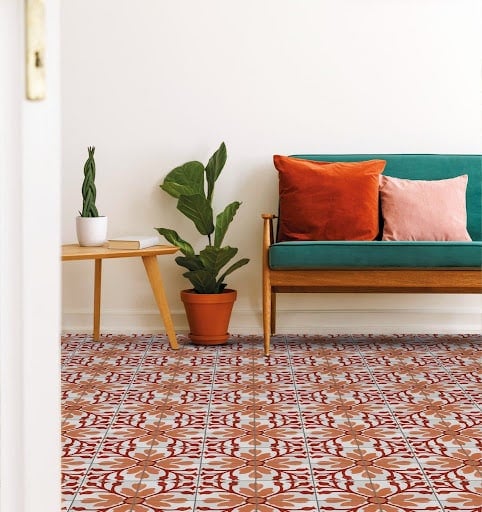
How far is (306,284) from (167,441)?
4.70 feet

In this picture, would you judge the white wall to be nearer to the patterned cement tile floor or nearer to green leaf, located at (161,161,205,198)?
green leaf, located at (161,161,205,198)

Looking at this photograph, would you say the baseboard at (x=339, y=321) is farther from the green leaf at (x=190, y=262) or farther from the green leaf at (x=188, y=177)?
the green leaf at (x=188, y=177)

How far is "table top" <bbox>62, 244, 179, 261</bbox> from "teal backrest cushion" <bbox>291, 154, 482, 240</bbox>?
0.92 metres

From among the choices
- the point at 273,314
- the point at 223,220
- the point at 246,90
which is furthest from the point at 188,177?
the point at 273,314

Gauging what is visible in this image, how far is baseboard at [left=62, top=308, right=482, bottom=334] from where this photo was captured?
4.45 meters

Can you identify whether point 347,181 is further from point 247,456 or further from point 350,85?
point 247,456

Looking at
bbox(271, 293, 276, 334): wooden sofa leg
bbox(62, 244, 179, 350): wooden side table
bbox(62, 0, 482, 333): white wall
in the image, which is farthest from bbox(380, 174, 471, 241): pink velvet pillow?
bbox(62, 244, 179, 350): wooden side table

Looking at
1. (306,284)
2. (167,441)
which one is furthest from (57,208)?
(306,284)

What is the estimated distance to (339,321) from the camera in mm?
4465

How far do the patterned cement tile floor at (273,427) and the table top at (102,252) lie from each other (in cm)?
45

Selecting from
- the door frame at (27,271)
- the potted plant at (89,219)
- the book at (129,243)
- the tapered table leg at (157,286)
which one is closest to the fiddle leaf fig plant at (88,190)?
the potted plant at (89,219)

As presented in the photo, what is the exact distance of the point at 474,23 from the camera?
441cm

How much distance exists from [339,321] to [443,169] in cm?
94

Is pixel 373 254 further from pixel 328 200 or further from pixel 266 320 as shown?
pixel 266 320
